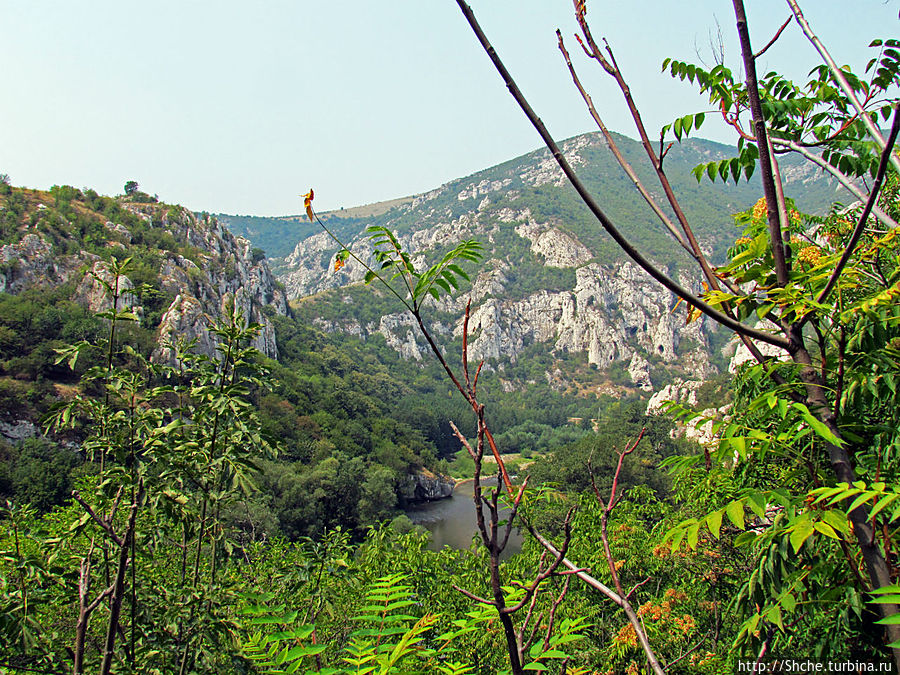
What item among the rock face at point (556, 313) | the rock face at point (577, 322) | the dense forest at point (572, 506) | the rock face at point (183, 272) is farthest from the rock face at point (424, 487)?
the rock face at point (577, 322)

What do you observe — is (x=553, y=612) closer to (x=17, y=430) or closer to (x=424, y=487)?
(x=17, y=430)

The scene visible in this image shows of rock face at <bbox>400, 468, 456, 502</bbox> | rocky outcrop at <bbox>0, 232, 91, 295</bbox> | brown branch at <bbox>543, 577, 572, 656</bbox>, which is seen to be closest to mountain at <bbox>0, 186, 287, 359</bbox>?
rocky outcrop at <bbox>0, 232, 91, 295</bbox>

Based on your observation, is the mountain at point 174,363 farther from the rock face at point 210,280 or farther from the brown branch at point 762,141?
the brown branch at point 762,141

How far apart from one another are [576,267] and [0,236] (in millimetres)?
124942

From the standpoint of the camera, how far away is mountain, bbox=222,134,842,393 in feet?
398

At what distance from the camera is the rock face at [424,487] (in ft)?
177

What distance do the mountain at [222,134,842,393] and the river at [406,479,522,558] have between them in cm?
5701

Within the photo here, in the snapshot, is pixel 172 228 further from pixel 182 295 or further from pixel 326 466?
pixel 326 466

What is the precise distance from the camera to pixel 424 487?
55.8m

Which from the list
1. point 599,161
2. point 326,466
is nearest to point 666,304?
point 599,161

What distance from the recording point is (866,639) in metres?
1.88

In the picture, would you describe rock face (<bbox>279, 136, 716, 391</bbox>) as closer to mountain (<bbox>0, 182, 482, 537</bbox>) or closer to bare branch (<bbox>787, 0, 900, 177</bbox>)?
mountain (<bbox>0, 182, 482, 537</bbox>)

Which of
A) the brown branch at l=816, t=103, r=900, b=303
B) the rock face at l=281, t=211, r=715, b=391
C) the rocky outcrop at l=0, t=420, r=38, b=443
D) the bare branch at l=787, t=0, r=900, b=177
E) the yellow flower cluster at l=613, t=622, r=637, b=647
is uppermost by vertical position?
the bare branch at l=787, t=0, r=900, b=177

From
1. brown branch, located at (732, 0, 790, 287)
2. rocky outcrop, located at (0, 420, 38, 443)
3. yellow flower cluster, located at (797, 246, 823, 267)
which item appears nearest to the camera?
brown branch, located at (732, 0, 790, 287)
